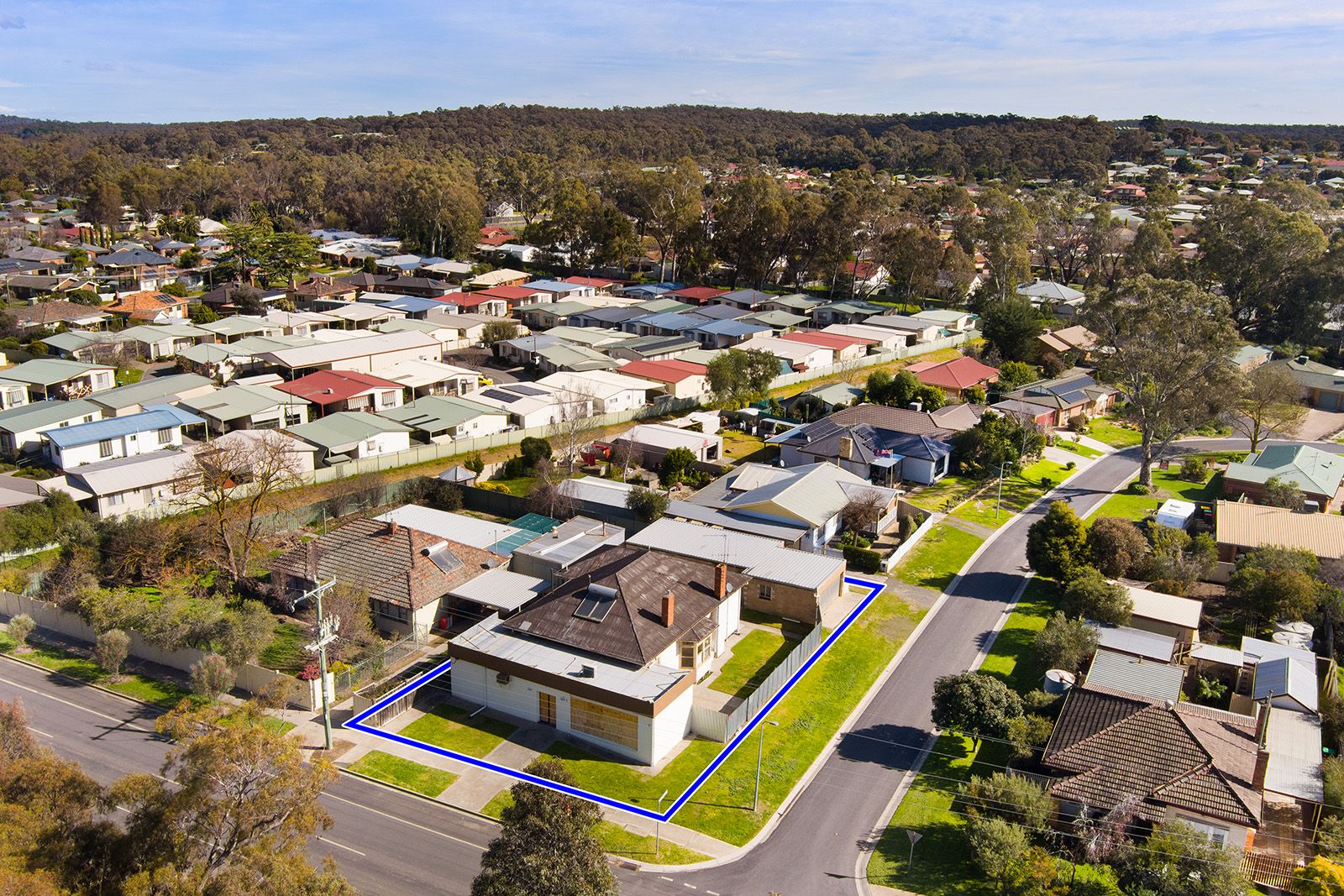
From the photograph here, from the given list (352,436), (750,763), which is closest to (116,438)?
(352,436)

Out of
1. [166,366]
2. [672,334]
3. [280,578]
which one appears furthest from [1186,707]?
[166,366]

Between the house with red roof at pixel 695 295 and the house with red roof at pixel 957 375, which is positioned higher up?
the house with red roof at pixel 695 295

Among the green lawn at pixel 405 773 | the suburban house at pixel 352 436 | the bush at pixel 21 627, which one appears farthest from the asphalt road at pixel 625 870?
the suburban house at pixel 352 436

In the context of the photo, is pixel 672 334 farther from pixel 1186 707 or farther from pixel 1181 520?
pixel 1186 707

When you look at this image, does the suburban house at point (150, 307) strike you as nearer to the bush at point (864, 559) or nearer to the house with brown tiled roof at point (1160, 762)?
the bush at point (864, 559)

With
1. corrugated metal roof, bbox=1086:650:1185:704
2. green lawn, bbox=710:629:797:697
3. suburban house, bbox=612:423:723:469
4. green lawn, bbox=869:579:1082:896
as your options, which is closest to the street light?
green lawn, bbox=710:629:797:697

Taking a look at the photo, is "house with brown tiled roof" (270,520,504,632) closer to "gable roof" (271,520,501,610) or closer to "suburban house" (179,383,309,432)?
"gable roof" (271,520,501,610)
